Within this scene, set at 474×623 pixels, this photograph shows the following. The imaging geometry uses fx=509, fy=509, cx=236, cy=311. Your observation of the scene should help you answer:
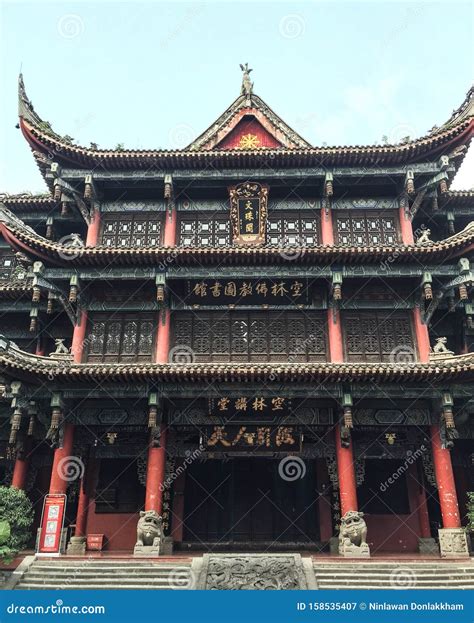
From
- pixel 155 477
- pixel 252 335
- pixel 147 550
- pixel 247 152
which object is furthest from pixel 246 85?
pixel 147 550

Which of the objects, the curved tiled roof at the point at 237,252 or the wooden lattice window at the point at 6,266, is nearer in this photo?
the curved tiled roof at the point at 237,252

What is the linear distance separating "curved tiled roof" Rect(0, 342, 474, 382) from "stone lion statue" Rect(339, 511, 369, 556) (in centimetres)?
348

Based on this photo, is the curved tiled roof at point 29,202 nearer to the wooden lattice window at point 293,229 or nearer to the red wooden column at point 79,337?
the red wooden column at point 79,337

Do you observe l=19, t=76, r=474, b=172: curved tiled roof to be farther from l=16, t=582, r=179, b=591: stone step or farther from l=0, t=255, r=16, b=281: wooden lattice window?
l=16, t=582, r=179, b=591: stone step

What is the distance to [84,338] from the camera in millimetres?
15758

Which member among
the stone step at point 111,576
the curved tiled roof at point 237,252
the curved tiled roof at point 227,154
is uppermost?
the curved tiled roof at point 227,154

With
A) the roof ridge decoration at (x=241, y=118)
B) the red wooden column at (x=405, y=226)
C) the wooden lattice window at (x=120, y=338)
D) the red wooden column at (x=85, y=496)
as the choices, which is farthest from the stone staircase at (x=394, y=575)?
the roof ridge decoration at (x=241, y=118)

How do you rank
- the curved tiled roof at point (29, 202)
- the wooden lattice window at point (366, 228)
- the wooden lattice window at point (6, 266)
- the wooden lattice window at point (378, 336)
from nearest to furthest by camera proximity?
the wooden lattice window at point (378, 336) → the wooden lattice window at point (366, 228) → the curved tiled roof at point (29, 202) → the wooden lattice window at point (6, 266)

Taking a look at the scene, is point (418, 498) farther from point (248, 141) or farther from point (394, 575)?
point (248, 141)

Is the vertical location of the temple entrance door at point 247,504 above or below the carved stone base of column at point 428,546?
above

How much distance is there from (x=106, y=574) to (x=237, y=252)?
8.86 m

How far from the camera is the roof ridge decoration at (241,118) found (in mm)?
18078

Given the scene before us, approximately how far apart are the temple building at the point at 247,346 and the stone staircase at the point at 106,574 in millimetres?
1700
